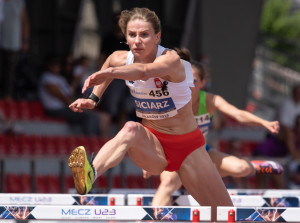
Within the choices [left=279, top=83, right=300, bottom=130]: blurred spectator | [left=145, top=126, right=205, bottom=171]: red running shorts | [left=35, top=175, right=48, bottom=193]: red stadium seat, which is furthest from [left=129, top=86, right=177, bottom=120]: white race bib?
[left=279, top=83, right=300, bottom=130]: blurred spectator

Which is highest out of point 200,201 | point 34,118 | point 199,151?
point 34,118

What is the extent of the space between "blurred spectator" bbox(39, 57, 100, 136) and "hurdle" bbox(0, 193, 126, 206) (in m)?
5.63

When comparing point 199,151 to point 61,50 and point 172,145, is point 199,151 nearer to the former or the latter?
point 172,145

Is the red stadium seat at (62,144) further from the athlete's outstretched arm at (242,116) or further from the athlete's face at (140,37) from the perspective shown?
the athlete's face at (140,37)

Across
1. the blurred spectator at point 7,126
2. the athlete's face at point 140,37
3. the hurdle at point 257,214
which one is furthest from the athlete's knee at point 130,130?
the blurred spectator at point 7,126

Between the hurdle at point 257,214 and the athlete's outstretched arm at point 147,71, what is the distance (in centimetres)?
102

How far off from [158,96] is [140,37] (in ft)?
1.53

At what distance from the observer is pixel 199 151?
229 inches

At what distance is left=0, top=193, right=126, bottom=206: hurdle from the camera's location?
6.62m

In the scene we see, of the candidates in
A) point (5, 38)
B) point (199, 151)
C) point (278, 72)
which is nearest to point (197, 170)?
point (199, 151)

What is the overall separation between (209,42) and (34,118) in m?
4.90

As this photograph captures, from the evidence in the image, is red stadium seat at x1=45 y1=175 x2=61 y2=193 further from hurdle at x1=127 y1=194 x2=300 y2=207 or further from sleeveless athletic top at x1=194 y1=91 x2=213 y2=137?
sleeveless athletic top at x1=194 y1=91 x2=213 y2=137

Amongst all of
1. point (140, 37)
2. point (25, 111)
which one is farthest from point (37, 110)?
Result: point (140, 37)

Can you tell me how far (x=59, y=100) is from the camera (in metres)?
12.5
